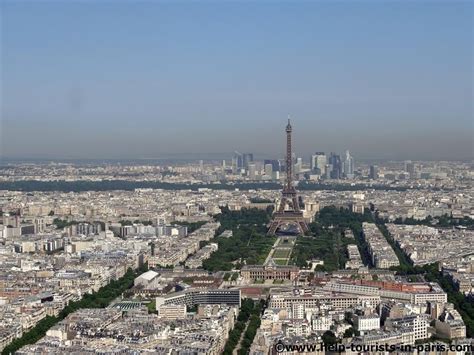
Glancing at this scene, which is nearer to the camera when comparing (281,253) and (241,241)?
(281,253)

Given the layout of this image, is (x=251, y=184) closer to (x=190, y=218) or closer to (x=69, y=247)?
(x=190, y=218)

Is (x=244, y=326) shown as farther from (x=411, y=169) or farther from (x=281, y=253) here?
(x=411, y=169)

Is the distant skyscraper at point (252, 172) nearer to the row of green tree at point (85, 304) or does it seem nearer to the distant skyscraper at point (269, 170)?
the distant skyscraper at point (269, 170)

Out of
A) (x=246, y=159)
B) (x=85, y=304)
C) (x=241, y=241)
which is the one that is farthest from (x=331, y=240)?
(x=246, y=159)

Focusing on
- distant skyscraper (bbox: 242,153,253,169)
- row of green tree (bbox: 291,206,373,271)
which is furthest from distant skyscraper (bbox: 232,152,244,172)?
row of green tree (bbox: 291,206,373,271)

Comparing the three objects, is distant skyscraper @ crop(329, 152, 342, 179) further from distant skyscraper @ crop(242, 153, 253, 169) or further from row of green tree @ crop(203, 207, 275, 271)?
row of green tree @ crop(203, 207, 275, 271)

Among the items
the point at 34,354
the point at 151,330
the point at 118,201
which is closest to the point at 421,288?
the point at 151,330
